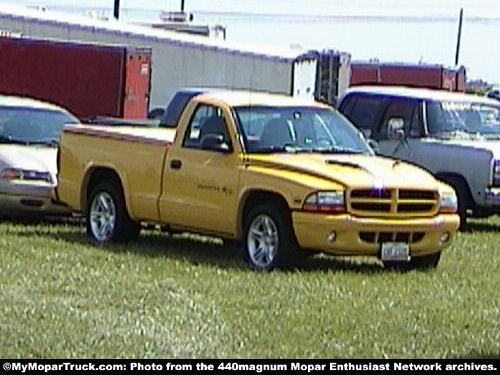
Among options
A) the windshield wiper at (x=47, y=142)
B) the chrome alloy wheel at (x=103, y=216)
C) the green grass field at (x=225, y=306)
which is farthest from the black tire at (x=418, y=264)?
the windshield wiper at (x=47, y=142)

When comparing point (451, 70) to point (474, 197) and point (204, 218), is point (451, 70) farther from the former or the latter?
point (204, 218)

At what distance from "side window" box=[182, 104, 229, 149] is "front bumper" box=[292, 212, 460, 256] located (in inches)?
59.0

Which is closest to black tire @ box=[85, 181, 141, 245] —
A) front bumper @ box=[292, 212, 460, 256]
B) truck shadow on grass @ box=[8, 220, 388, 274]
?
truck shadow on grass @ box=[8, 220, 388, 274]

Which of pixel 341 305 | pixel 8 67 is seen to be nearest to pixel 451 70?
pixel 8 67

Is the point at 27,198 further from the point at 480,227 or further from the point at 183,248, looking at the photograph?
the point at 480,227

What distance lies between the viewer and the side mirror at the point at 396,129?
18.7m

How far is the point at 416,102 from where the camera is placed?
1897cm

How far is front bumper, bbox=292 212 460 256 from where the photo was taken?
12633mm

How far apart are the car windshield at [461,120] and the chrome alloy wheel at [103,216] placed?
551 cm

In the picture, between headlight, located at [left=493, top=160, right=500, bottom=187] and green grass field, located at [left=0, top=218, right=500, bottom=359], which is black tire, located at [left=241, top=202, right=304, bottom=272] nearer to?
green grass field, located at [left=0, top=218, right=500, bottom=359]

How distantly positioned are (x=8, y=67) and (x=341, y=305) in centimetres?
1834

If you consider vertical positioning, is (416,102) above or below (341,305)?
above
